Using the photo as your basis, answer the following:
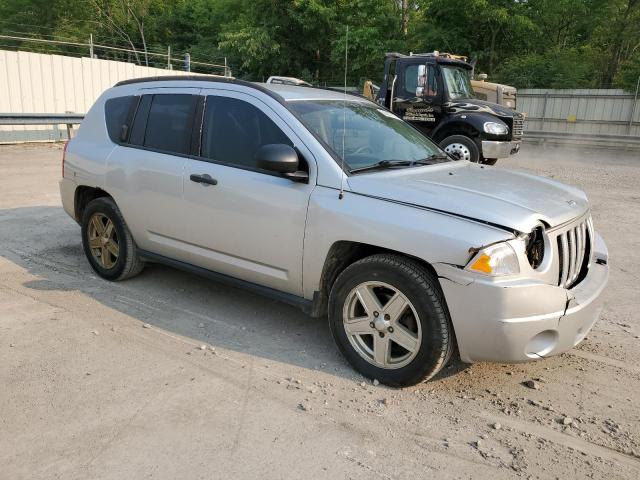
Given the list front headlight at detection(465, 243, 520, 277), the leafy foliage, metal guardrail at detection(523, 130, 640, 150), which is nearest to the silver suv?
front headlight at detection(465, 243, 520, 277)

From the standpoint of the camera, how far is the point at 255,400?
3.29 metres

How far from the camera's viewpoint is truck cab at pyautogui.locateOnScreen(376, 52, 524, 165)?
11555 mm

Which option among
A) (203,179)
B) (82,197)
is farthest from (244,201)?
(82,197)

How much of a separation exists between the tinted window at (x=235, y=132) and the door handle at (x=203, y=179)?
0.51 feet

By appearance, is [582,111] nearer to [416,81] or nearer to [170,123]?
[416,81]

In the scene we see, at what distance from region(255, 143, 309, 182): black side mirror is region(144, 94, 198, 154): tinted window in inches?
41.3

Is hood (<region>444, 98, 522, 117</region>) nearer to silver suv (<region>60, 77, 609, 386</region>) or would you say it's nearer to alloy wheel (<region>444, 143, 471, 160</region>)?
alloy wheel (<region>444, 143, 471, 160</region>)

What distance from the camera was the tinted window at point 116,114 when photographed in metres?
5.05

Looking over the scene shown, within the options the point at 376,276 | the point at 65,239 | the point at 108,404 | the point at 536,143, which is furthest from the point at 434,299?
the point at 536,143

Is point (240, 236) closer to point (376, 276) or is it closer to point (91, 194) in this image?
point (376, 276)

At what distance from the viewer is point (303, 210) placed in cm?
368

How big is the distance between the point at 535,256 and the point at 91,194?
13.3 feet

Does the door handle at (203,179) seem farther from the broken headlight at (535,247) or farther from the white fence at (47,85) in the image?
the white fence at (47,85)

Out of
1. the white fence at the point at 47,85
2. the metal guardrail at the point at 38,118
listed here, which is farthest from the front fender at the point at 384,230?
the white fence at the point at 47,85
